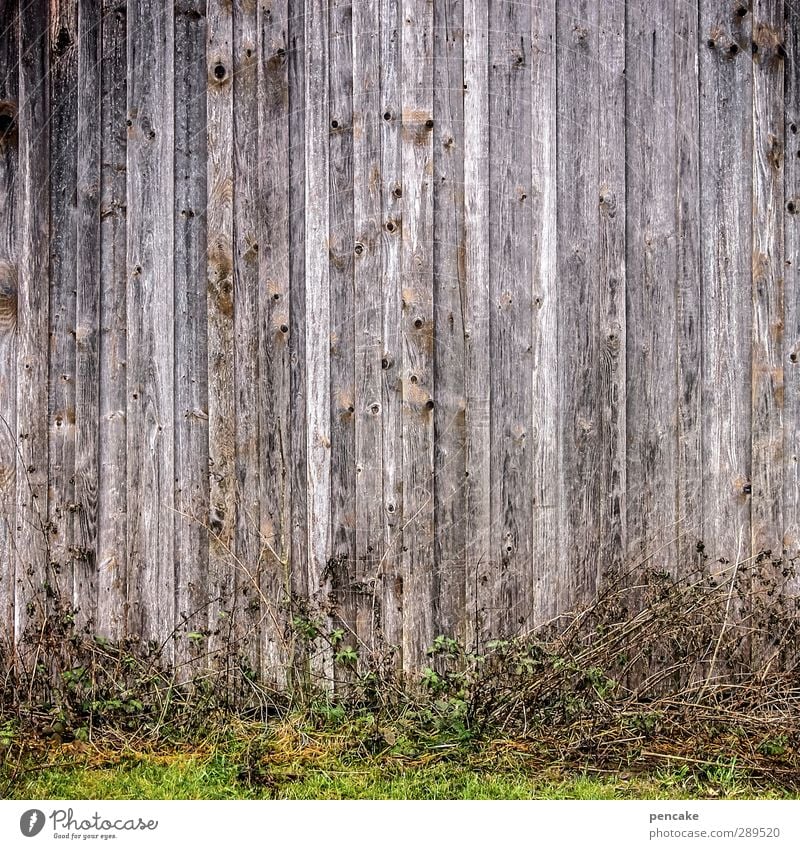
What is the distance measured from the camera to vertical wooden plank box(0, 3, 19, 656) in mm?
3094

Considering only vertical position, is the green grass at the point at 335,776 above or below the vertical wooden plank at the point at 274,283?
below

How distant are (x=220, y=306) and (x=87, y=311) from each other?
22.0 inches

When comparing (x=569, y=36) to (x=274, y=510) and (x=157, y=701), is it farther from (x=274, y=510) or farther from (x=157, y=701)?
(x=157, y=701)

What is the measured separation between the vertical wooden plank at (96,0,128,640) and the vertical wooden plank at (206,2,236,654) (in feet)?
1.19

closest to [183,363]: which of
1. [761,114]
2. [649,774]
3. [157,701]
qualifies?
[157,701]

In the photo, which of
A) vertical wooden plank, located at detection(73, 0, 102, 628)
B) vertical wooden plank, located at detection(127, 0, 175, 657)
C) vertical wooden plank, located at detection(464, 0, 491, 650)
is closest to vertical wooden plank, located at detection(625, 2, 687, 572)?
vertical wooden plank, located at detection(464, 0, 491, 650)

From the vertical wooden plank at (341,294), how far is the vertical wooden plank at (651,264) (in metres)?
1.11

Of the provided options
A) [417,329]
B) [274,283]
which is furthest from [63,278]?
[417,329]

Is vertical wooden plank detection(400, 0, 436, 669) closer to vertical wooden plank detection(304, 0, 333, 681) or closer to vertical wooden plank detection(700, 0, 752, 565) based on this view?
vertical wooden plank detection(304, 0, 333, 681)

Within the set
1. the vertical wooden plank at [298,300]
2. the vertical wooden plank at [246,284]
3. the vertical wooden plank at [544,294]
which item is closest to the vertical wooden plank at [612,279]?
the vertical wooden plank at [544,294]

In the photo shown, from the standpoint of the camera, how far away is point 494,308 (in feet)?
9.78

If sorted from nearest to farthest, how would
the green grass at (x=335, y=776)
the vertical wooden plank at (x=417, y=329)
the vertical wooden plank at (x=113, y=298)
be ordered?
A: 1. the green grass at (x=335, y=776)
2. the vertical wooden plank at (x=417, y=329)
3. the vertical wooden plank at (x=113, y=298)

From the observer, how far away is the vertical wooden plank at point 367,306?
2977 mm

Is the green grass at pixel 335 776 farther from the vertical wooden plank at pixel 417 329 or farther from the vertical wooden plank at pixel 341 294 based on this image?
the vertical wooden plank at pixel 341 294
